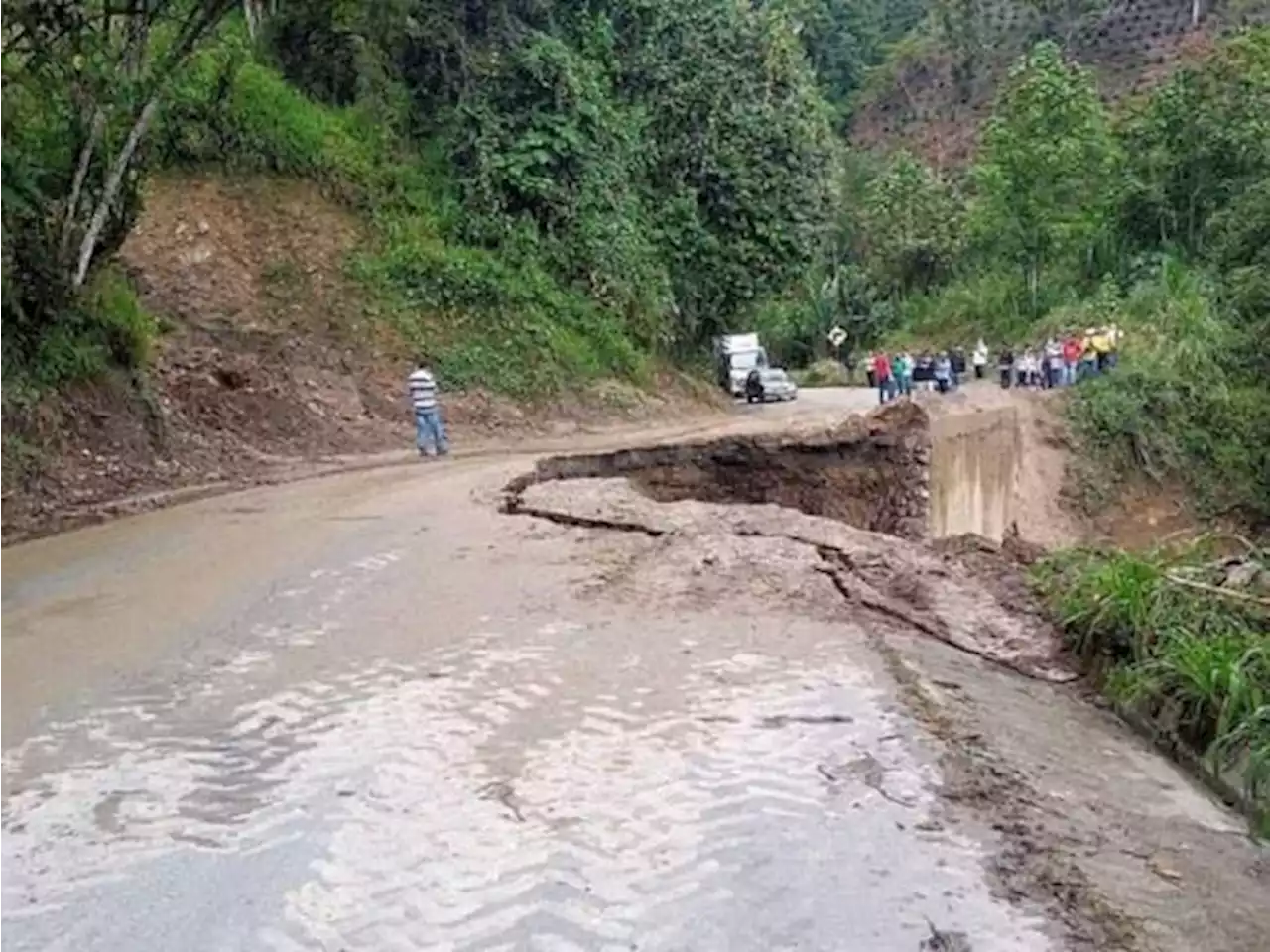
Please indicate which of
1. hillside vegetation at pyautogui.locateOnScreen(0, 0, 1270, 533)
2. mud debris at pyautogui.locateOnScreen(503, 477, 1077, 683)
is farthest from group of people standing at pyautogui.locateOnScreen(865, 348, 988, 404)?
mud debris at pyautogui.locateOnScreen(503, 477, 1077, 683)

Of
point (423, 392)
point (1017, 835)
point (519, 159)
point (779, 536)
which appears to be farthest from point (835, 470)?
point (1017, 835)

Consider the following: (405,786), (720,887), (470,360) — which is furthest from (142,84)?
(720,887)

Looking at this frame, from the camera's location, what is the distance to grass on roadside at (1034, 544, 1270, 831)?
26.0 feet

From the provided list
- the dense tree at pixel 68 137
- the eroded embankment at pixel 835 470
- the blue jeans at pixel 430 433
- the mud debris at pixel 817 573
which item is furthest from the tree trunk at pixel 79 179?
the mud debris at pixel 817 573

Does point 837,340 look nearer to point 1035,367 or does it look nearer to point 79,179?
point 1035,367

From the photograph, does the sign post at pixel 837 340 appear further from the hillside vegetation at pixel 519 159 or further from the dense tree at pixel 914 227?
the hillside vegetation at pixel 519 159

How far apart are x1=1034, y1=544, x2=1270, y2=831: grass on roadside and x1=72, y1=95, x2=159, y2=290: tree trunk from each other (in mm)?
12853

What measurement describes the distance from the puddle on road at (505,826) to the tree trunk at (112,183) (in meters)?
12.3

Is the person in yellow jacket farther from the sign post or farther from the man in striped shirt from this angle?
the man in striped shirt

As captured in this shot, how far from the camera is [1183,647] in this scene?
9.01m

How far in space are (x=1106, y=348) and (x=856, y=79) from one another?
185 ft

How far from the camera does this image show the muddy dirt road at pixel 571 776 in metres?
5.38

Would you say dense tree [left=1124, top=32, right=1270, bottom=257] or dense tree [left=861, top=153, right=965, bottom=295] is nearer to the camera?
dense tree [left=1124, top=32, right=1270, bottom=257]

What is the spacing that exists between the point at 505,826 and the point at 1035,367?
36.5 m
